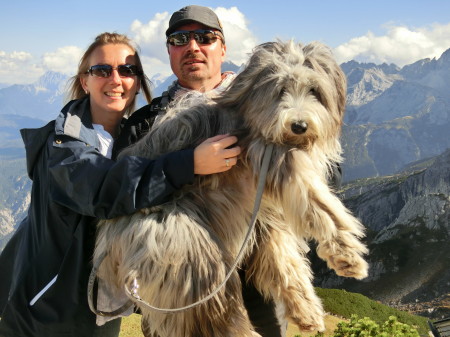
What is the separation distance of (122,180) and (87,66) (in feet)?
5.99

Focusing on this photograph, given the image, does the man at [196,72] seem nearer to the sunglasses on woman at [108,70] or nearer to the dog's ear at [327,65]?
the sunglasses on woman at [108,70]

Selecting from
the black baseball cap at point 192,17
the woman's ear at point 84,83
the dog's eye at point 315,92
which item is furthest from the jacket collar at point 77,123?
the dog's eye at point 315,92

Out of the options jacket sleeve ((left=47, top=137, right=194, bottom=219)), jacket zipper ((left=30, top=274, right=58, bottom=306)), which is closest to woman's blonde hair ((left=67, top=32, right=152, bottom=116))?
jacket sleeve ((left=47, top=137, right=194, bottom=219))

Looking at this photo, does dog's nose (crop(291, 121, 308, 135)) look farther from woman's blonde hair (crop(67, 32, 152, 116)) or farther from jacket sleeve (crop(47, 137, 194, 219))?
woman's blonde hair (crop(67, 32, 152, 116))

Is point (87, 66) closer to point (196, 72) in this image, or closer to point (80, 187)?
point (196, 72)

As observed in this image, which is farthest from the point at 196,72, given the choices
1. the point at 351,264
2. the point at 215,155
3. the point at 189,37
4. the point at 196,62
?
the point at 351,264

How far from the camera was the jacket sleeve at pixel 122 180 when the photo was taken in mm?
3482

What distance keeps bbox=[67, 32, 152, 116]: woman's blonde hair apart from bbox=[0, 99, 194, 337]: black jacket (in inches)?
23.2

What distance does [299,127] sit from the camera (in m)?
3.32

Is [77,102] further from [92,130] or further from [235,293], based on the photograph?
[235,293]

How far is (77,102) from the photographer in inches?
174

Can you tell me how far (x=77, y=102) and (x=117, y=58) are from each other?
2.08 feet

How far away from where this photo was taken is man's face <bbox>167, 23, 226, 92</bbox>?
183 inches

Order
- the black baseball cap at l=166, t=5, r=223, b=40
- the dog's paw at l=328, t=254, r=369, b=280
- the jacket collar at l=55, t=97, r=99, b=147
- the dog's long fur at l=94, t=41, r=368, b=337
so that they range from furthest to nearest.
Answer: the black baseball cap at l=166, t=5, r=223, b=40
the jacket collar at l=55, t=97, r=99, b=147
the dog's long fur at l=94, t=41, r=368, b=337
the dog's paw at l=328, t=254, r=369, b=280
